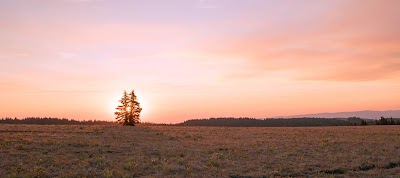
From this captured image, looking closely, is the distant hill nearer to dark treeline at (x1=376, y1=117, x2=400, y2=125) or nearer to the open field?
dark treeline at (x1=376, y1=117, x2=400, y2=125)

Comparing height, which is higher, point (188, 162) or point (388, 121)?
point (388, 121)

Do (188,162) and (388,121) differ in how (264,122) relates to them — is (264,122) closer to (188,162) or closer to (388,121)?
(388,121)

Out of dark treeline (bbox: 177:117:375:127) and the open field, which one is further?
dark treeline (bbox: 177:117:375:127)

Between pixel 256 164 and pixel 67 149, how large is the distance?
587 inches

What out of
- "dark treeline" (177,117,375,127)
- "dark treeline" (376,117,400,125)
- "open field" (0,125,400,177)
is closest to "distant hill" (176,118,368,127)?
"dark treeline" (177,117,375,127)

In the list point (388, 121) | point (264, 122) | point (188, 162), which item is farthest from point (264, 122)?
point (188, 162)

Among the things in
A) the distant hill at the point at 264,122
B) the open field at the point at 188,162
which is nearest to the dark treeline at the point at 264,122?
the distant hill at the point at 264,122

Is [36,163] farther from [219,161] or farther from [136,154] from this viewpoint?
[219,161]

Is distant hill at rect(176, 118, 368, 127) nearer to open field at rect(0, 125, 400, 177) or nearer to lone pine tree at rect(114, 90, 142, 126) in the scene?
lone pine tree at rect(114, 90, 142, 126)

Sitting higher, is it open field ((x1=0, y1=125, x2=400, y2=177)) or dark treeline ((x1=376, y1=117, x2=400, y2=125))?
dark treeline ((x1=376, y1=117, x2=400, y2=125))

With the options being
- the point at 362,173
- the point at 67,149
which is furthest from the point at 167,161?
the point at 362,173

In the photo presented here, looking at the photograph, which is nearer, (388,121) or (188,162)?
(188,162)

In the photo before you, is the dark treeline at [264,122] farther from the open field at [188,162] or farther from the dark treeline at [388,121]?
the open field at [188,162]

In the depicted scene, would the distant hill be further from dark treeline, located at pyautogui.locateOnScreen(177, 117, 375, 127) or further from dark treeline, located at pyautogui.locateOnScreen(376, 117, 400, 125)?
dark treeline, located at pyautogui.locateOnScreen(376, 117, 400, 125)
